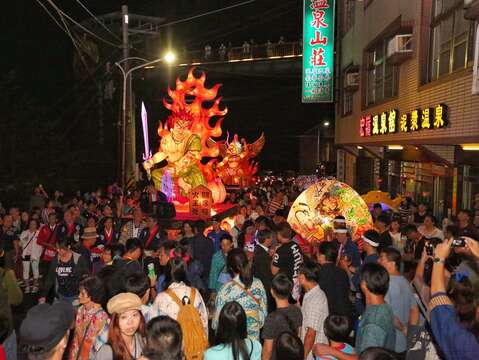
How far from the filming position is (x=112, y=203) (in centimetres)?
1339

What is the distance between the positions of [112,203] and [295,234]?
20.9ft

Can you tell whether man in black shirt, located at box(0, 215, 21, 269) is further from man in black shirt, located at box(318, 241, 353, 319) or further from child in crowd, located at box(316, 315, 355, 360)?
child in crowd, located at box(316, 315, 355, 360)

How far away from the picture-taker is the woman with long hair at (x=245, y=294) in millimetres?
4484

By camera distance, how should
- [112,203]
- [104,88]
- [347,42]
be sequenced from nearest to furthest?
[112,203] → [347,42] → [104,88]

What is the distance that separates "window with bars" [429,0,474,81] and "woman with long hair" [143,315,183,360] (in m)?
9.05

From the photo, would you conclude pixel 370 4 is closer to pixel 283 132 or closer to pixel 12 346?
pixel 12 346

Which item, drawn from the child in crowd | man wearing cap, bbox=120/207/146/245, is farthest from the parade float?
the child in crowd

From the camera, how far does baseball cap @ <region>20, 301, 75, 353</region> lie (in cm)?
277

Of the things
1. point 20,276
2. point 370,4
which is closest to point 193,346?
point 20,276

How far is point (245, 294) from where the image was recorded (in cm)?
455

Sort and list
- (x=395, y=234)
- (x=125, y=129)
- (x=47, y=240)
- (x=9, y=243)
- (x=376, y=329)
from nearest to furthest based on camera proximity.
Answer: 1. (x=376, y=329)
2. (x=395, y=234)
3. (x=9, y=243)
4. (x=47, y=240)
5. (x=125, y=129)

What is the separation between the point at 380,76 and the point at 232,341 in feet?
53.2

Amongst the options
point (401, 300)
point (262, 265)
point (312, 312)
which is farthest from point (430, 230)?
point (312, 312)

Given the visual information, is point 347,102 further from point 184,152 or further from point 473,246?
point 473,246
